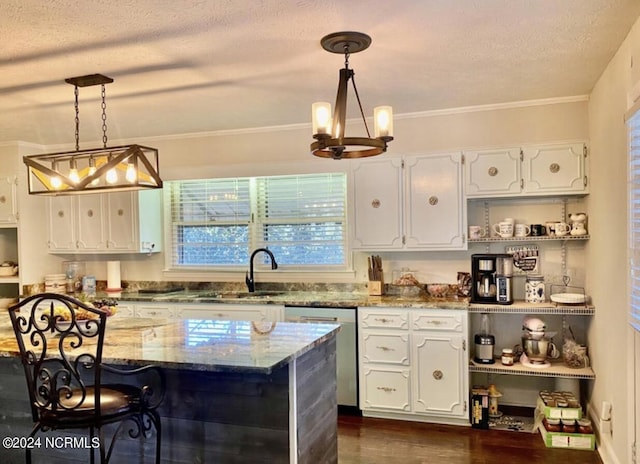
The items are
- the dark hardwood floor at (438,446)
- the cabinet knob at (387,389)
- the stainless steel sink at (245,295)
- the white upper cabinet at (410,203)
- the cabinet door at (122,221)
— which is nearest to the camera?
the dark hardwood floor at (438,446)

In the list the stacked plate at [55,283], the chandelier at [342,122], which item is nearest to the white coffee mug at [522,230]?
the chandelier at [342,122]

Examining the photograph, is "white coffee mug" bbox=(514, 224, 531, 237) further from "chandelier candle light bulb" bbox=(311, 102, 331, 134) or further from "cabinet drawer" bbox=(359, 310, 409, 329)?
"chandelier candle light bulb" bbox=(311, 102, 331, 134)

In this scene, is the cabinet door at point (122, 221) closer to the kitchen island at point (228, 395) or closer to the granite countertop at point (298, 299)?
the granite countertop at point (298, 299)

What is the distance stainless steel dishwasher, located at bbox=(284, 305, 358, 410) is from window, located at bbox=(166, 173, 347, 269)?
72 centimetres

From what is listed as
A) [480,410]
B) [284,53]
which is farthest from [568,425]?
[284,53]

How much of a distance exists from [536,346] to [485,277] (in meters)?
0.64

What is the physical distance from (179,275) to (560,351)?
3607mm

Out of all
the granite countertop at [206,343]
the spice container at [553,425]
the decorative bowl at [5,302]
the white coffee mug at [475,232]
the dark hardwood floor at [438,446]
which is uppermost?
the white coffee mug at [475,232]

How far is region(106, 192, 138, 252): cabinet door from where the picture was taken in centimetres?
489

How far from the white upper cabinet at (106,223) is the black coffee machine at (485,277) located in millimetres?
3151

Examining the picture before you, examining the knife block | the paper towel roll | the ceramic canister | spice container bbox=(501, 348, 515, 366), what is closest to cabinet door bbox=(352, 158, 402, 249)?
the knife block

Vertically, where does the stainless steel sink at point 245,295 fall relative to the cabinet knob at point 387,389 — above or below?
above

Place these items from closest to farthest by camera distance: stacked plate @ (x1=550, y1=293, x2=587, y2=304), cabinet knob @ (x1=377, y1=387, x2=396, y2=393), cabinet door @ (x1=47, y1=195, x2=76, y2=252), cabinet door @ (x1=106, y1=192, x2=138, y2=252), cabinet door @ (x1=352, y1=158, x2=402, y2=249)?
stacked plate @ (x1=550, y1=293, x2=587, y2=304)
cabinet knob @ (x1=377, y1=387, x2=396, y2=393)
cabinet door @ (x1=352, y1=158, x2=402, y2=249)
cabinet door @ (x1=106, y1=192, x2=138, y2=252)
cabinet door @ (x1=47, y1=195, x2=76, y2=252)

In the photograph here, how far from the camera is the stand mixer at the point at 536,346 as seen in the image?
12.1 feet
